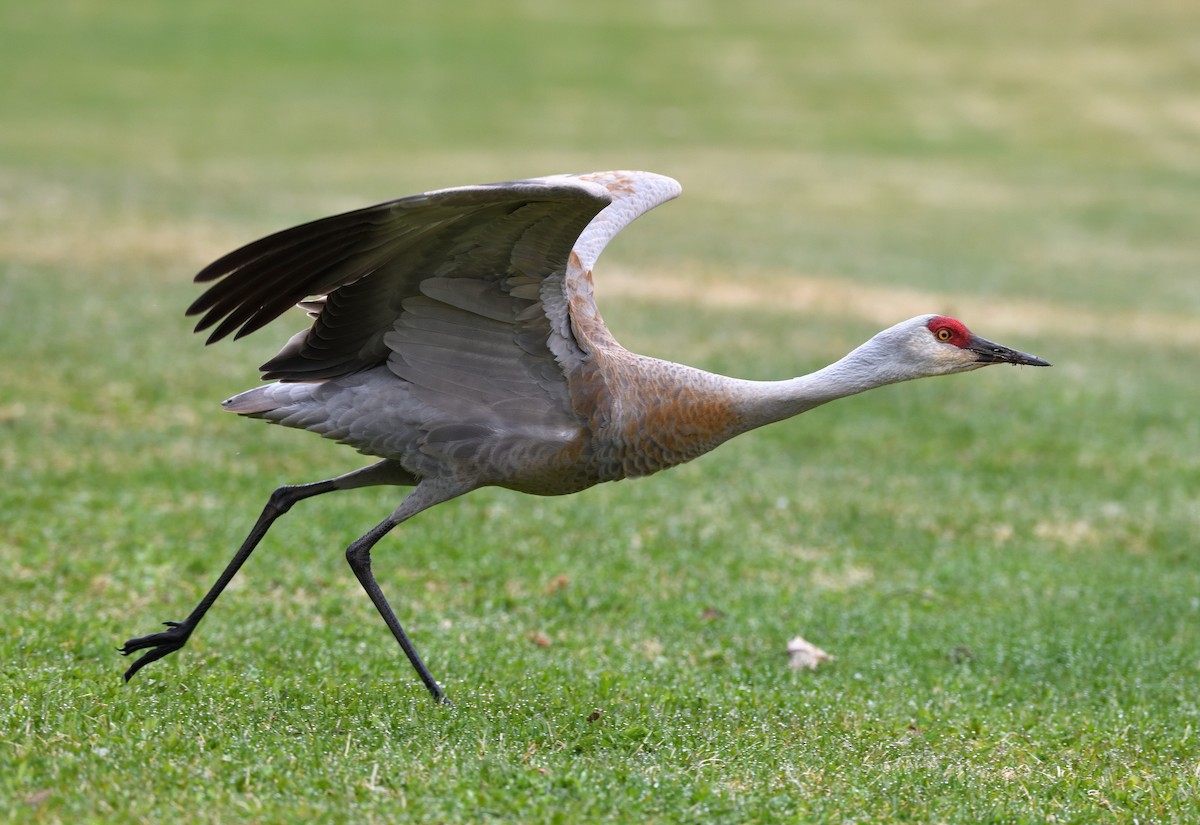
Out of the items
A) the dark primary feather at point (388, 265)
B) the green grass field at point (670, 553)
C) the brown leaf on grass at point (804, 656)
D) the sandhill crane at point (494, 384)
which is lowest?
the brown leaf on grass at point (804, 656)

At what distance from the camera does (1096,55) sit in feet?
106

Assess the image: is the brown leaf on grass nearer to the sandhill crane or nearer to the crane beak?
the sandhill crane

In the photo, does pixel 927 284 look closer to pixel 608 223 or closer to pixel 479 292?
pixel 608 223

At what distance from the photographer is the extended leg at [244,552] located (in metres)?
4.99

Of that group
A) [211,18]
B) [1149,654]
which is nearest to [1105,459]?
[1149,654]

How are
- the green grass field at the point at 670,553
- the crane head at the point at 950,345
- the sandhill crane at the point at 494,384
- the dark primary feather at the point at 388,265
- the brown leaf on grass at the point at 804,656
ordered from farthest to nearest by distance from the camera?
1. the brown leaf on grass at the point at 804,656
2. the crane head at the point at 950,345
3. the sandhill crane at the point at 494,384
4. the dark primary feather at the point at 388,265
5. the green grass field at the point at 670,553

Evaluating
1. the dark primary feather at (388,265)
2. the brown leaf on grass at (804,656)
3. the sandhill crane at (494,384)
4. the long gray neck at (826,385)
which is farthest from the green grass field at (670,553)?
the dark primary feather at (388,265)

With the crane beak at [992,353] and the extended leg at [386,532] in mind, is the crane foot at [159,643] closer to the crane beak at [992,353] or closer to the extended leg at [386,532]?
the extended leg at [386,532]

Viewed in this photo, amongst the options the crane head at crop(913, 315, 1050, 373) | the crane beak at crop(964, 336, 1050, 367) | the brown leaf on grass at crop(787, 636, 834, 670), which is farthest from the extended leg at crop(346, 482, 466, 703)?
the crane beak at crop(964, 336, 1050, 367)

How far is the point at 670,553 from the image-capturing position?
24.1 ft

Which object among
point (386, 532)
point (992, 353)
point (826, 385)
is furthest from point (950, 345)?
point (386, 532)

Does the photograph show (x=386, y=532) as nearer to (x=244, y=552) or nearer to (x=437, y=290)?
(x=244, y=552)

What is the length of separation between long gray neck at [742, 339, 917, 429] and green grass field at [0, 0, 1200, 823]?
110 cm

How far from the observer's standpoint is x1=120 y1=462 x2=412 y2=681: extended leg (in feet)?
16.4
